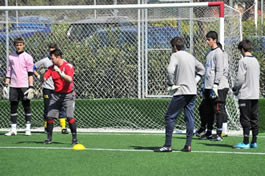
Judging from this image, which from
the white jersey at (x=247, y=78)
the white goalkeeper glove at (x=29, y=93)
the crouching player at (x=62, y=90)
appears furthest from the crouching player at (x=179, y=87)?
the white goalkeeper glove at (x=29, y=93)

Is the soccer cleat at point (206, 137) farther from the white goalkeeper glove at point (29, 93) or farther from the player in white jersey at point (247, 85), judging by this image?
the white goalkeeper glove at point (29, 93)

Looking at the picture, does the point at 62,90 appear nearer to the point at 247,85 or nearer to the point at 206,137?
the point at 206,137

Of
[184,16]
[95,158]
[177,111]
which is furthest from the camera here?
[184,16]

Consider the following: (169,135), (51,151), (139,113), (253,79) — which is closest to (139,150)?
(169,135)

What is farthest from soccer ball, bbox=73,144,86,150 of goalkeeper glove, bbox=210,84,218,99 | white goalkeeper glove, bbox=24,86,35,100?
goalkeeper glove, bbox=210,84,218,99

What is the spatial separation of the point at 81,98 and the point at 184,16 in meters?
2.99

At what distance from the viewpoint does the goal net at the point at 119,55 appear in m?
13.8

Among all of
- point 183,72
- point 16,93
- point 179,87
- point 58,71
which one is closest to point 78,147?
A: point 58,71

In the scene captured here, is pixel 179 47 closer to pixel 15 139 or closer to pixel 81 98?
pixel 15 139

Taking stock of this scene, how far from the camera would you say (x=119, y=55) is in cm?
1418

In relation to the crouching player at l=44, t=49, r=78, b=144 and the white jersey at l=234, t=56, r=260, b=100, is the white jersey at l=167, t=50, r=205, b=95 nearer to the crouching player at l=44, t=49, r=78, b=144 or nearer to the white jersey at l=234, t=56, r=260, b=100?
the white jersey at l=234, t=56, r=260, b=100

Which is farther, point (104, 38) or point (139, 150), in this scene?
point (104, 38)

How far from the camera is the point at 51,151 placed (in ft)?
32.3

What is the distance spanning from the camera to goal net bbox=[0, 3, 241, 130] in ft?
45.4
